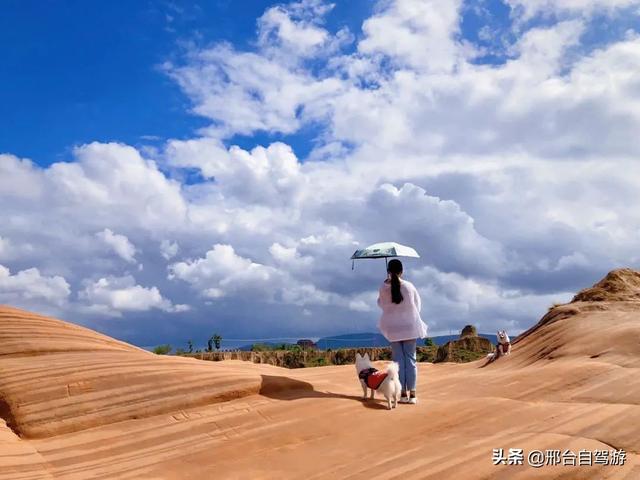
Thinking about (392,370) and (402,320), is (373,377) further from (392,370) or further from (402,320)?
(402,320)

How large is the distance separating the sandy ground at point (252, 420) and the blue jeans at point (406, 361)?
0.35 metres

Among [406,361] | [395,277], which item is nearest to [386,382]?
[406,361]

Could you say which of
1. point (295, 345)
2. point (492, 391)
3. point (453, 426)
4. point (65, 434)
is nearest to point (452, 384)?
point (492, 391)

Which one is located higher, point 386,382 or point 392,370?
point 392,370

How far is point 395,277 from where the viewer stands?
9.17 m

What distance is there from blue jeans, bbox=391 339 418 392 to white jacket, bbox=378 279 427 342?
0.12 metres

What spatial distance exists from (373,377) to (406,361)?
3.24ft

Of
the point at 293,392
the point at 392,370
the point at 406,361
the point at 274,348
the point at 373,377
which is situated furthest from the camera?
the point at 274,348

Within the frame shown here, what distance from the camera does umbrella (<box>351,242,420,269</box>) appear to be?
1020cm

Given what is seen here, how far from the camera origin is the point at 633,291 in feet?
59.7

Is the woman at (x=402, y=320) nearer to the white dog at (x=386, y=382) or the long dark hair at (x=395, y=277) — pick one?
the long dark hair at (x=395, y=277)

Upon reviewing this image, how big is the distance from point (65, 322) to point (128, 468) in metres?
4.57

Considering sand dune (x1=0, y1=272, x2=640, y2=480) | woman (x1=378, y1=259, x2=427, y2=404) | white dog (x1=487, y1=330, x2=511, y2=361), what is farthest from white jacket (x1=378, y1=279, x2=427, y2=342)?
white dog (x1=487, y1=330, x2=511, y2=361)

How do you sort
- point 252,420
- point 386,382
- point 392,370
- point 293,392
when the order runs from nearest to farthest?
point 252,420 < point 386,382 < point 392,370 < point 293,392
